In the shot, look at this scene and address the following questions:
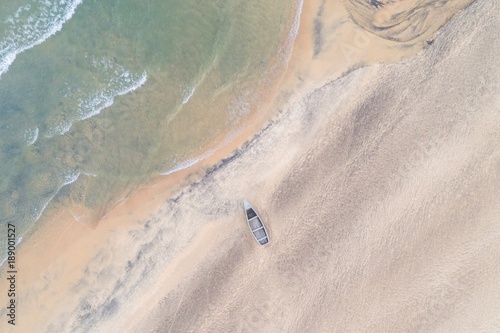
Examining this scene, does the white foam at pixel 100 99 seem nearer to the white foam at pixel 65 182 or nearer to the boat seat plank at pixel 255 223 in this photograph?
the white foam at pixel 65 182

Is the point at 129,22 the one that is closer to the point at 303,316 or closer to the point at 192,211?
the point at 192,211

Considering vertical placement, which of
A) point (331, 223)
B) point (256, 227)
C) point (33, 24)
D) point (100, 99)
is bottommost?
point (331, 223)

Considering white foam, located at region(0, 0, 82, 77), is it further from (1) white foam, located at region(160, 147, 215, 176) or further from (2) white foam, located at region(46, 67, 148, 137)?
(1) white foam, located at region(160, 147, 215, 176)

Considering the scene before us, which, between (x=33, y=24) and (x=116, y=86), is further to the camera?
(x=33, y=24)

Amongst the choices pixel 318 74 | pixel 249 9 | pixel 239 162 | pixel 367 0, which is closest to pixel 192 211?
pixel 239 162

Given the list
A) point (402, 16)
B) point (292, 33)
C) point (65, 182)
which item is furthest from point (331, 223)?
point (65, 182)

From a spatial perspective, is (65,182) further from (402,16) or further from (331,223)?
(402,16)

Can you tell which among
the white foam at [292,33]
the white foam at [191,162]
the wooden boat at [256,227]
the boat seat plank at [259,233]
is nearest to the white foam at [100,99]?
the white foam at [191,162]
